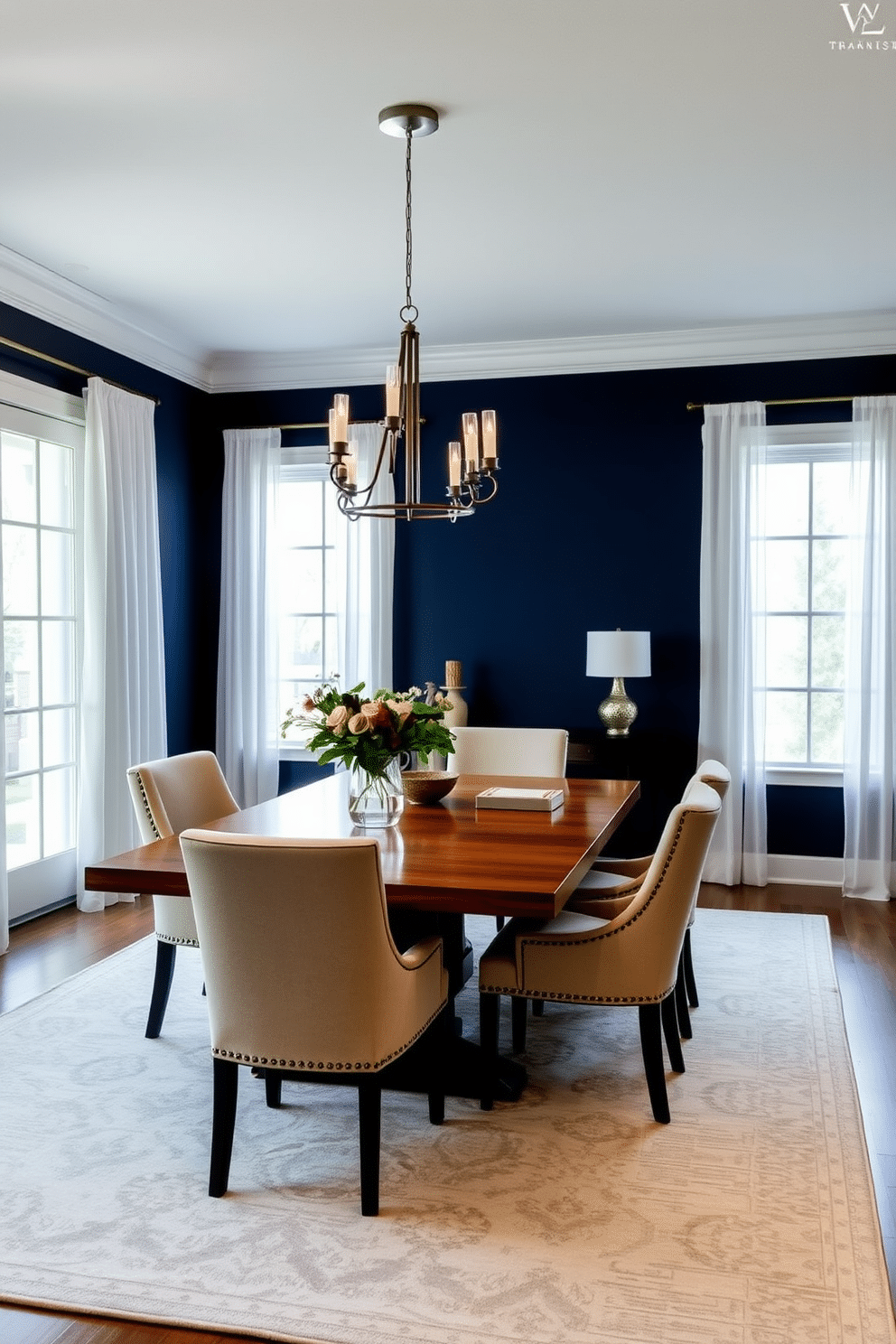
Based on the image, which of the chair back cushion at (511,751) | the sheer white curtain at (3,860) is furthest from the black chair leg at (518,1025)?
the sheer white curtain at (3,860)

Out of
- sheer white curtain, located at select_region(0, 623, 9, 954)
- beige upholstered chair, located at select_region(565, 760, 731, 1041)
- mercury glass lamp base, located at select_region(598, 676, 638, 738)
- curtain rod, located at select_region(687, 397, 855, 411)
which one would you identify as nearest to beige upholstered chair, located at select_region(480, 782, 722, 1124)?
beige upholstered chair, located at select_region(565, 760, 731, 1041)

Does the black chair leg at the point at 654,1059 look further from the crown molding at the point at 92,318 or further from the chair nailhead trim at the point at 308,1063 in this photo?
the crown molding at the point at 92,318

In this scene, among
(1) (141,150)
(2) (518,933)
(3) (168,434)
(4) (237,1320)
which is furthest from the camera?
(3) (168,434)

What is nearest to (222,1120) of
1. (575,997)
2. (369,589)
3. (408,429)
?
(575,997)

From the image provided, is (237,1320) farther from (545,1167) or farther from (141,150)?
(141,150)

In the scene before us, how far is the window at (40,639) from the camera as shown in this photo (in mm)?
4809

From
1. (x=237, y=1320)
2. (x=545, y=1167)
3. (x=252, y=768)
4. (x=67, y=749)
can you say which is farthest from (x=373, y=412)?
(x=237, y=1320)

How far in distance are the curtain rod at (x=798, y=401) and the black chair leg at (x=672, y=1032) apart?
348 cm

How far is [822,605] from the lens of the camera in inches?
227

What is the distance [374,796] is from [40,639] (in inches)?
97.7

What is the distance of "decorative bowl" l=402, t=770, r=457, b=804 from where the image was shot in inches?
143

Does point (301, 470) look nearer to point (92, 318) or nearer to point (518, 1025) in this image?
point (92, 318)

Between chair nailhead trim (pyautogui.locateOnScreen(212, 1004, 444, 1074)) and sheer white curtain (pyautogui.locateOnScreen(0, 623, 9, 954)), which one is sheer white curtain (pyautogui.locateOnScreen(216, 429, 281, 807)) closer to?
sheer white curtain (pyautogui.locateOnScreen(0, 623, 9, 954))

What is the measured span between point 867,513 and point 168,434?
3732 millimetres
